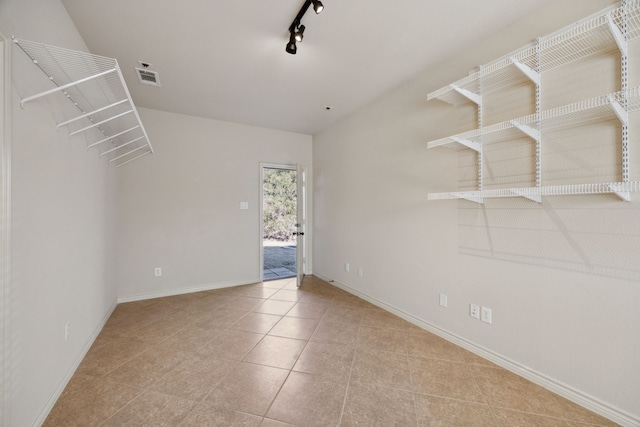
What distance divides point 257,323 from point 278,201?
21.5 feet

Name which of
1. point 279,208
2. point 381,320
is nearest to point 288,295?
point 381,320

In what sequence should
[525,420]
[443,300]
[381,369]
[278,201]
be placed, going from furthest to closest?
1. [278,201]
2. [443,300]
3. [381,369]
4. [525,420]

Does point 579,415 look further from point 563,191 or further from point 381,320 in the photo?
point 381,320

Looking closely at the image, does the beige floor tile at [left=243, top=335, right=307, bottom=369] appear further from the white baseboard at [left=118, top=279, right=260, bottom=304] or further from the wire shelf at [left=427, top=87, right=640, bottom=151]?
the wire shelf at [left=427, top=87, right=640, bottom=151]

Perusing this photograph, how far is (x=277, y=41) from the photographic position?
2178mm

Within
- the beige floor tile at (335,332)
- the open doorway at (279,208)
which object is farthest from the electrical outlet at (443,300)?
the open doorway at (279,208)

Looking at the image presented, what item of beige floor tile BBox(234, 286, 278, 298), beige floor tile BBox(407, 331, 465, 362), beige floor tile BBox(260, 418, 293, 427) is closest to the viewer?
beige floor tile BBox(260, 418, 293, 427)

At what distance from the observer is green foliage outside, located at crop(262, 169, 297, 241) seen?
905cm

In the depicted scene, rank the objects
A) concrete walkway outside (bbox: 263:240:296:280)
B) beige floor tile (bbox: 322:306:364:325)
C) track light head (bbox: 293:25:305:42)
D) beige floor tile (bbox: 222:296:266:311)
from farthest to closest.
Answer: concrete walkway outside (bbox: 263:240:296:280) < beige floor tile (bbox: 222:296:266:311) < beige floor tile (bbox: 322:306:364:325) < track light head (bbox: 293:25:305:42)

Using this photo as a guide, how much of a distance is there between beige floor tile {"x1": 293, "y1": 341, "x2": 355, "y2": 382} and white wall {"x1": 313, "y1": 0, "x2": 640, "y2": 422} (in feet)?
3.25

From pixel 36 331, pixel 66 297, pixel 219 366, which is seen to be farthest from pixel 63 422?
pixel 219 366

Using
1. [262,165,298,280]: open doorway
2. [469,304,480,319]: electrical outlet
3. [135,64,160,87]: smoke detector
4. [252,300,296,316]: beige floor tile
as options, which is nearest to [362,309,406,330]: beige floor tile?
[469,304,480,319]: electrical outlet

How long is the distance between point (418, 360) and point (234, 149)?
3730 millimetres

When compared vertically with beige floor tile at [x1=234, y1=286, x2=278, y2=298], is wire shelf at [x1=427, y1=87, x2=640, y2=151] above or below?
above
